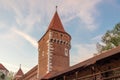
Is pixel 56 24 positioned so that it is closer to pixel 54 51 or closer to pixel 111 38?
pixel 54 51

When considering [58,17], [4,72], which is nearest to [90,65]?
[58,17]

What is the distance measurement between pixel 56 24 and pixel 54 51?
438 centimetres

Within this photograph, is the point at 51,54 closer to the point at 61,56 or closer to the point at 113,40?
the point at 61,56

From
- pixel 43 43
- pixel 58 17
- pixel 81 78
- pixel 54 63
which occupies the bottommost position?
pixel 81 78

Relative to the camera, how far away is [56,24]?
3069cm

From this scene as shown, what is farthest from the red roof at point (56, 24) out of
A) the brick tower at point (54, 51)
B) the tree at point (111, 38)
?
the tree at point (111, 38)

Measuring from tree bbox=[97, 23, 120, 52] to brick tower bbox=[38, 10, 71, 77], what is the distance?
491cm

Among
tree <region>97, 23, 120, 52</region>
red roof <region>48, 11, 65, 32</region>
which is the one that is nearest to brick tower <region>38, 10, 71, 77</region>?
red roof <region>48, 11, 65, 32</region>

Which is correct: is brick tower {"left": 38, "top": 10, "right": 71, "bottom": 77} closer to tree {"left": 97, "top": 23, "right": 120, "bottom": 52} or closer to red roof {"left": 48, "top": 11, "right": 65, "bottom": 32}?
red roof {"left": 48, "top": 11, "right": 65, "bottom": 32}

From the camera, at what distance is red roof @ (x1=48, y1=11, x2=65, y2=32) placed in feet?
97.5

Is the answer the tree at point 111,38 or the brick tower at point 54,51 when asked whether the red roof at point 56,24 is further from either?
the tree at point 111,38

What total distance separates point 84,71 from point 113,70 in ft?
10.2

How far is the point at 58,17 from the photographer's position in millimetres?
32562

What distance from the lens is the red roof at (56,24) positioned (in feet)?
97.5
